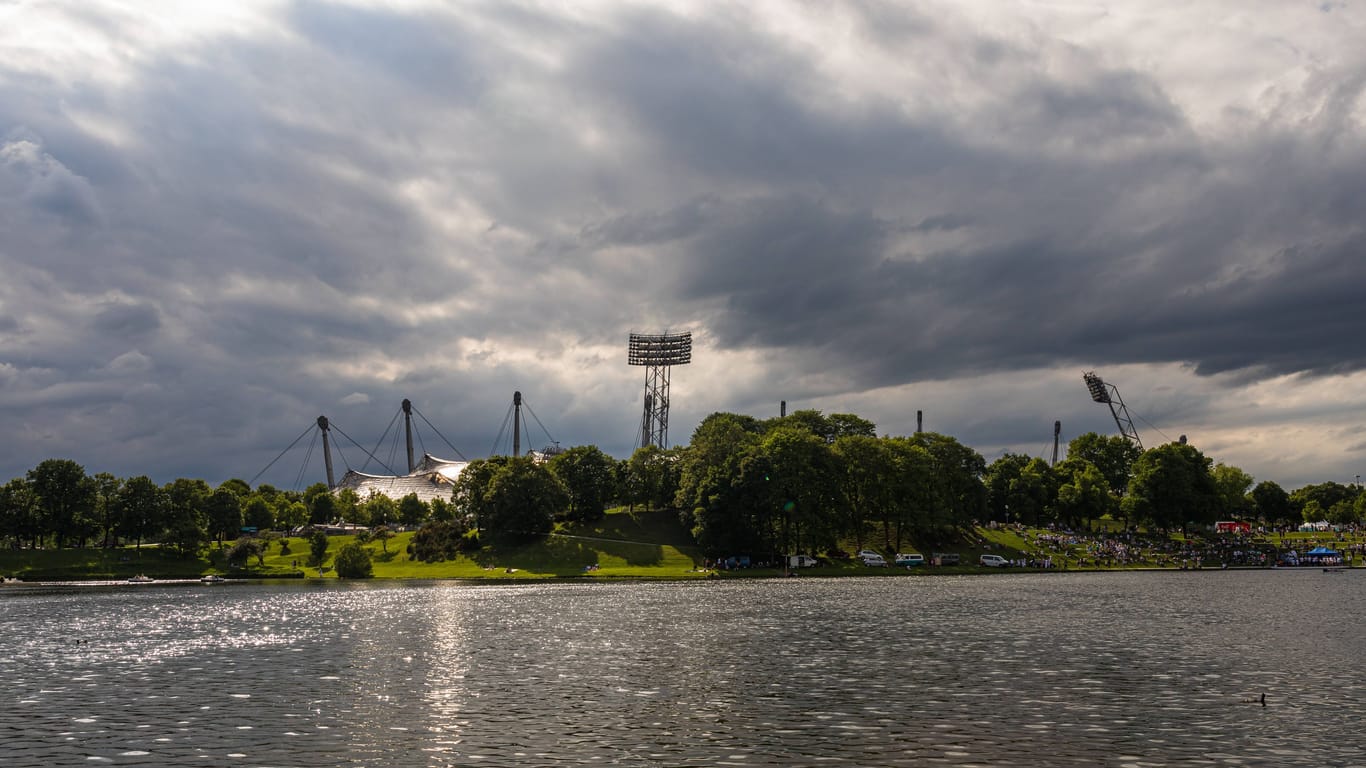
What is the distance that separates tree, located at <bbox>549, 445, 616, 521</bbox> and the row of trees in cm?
25

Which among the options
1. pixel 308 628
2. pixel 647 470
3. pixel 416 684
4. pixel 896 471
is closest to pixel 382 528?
pixel 647 470

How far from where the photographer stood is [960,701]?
35688 millimetres

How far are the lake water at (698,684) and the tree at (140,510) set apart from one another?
284 feet

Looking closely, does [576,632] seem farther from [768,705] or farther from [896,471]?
[896,471]

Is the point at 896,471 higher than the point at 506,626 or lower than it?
higher

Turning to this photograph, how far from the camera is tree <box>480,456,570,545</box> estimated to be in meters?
149

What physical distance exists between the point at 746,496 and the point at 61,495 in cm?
11505

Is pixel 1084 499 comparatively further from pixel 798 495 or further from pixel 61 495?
pixel 61 495

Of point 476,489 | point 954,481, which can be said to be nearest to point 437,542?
point 476,489

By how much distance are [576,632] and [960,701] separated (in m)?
30.3

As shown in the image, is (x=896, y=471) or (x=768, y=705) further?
(x=896, y=471)

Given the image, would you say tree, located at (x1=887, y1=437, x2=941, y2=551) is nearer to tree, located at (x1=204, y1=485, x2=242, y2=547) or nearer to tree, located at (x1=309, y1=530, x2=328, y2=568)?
tree, located at (x1=309, y1=530, x2=328, y2=568)

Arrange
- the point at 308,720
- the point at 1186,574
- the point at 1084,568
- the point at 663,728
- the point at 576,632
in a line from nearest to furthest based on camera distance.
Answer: the point at 663,728 → the point at 308,720 → the point at 576,632 → the point at 1186,574 → the point at 1084,568

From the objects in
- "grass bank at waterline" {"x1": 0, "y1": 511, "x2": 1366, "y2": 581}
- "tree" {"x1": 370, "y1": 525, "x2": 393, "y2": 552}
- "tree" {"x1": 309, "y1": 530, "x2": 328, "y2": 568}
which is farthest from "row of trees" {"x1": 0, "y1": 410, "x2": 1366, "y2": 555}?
"tree" {"x1": 309, "y1": 530, "x2": 328, "y2": 568}
